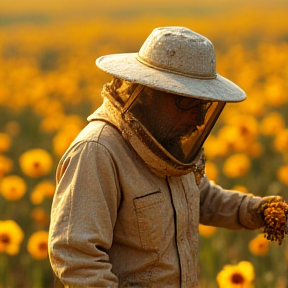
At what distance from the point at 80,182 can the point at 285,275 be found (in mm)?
2827

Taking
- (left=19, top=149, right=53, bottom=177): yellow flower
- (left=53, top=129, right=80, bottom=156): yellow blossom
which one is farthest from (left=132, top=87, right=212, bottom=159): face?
(left=53, top=129, right=80, bottom=156): yellow blossom

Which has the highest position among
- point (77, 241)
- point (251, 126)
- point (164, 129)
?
point (164, 129)

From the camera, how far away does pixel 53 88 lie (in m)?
11.2

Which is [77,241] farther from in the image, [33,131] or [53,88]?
[53,88]

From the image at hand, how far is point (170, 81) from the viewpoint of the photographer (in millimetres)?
2572

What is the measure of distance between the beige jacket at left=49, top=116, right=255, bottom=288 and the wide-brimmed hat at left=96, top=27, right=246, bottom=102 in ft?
1.00

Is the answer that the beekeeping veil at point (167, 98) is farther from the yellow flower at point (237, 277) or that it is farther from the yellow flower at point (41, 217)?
the yellow flower at point (41, 217)

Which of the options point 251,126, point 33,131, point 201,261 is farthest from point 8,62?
point 201,261

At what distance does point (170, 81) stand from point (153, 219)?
0.65 meters

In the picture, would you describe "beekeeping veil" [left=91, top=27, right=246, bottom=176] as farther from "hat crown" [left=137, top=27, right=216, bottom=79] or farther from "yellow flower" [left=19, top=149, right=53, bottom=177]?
"yellow flower" [left=19, top=149, right=53, bottom=177]

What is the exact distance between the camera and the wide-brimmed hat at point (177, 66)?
2568 mm

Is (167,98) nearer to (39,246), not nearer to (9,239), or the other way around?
(9,239)

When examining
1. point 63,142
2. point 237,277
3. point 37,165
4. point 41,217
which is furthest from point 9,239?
point 63,142

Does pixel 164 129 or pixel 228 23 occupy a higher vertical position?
pixel 164 129
